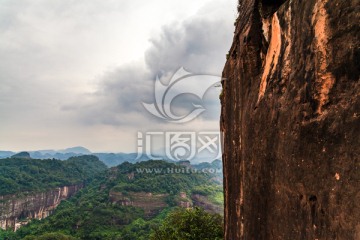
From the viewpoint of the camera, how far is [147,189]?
3671 inches

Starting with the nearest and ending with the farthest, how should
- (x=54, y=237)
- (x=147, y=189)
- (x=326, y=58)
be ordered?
(x=326, y=58), (x=54, y=237), (x=147, y=189)

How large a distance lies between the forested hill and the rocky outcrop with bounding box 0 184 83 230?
3.26 meters

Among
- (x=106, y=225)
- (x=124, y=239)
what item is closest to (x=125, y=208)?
(x=106, y=225)

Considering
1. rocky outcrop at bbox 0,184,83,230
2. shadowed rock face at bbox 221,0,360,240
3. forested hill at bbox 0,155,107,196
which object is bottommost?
rocky outcrop at bbox 0,184,83,230

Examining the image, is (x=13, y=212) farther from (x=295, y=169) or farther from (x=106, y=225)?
(x=295, y=169)

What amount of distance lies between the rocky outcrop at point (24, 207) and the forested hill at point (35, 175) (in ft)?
10.7

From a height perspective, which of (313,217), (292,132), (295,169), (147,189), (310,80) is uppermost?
(310,80)

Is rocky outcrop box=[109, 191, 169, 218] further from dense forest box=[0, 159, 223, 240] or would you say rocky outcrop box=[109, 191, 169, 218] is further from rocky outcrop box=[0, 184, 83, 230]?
rocky outcrop box=[0, 184, 83, 230]

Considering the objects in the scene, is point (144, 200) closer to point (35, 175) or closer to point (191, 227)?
point (35, 175)

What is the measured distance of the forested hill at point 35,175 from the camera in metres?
97.6

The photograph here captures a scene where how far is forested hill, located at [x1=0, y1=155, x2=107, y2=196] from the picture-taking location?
9762 cm

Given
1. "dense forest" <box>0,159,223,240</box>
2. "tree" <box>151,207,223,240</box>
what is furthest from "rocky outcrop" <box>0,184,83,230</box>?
"tree" <box>151,207,223,240</box>

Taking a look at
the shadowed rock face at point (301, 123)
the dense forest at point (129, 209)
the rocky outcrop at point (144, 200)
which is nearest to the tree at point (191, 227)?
the dense forest at point (129, 209)

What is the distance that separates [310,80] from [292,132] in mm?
881
